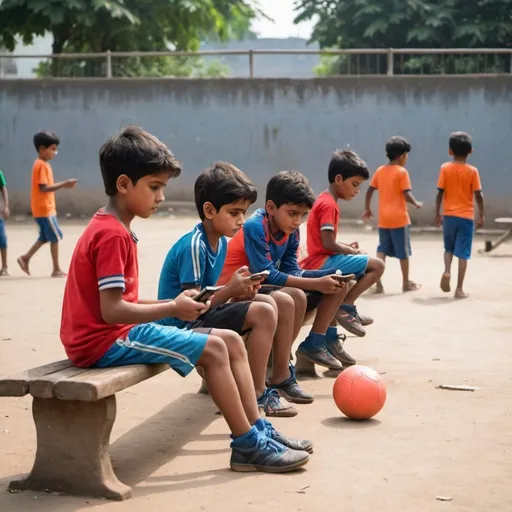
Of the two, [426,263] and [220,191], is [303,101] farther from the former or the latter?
[220,191]

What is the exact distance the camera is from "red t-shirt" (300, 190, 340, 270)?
7145 millimetres

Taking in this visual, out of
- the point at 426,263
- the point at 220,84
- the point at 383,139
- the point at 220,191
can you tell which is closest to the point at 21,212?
the point at 220,84

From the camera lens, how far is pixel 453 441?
5164 millimetres

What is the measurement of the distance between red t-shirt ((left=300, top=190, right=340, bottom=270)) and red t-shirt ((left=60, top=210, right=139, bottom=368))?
2.84 metres

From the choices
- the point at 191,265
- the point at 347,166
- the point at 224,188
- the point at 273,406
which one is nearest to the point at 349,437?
the point at 273,406

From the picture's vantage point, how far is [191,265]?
5152mm

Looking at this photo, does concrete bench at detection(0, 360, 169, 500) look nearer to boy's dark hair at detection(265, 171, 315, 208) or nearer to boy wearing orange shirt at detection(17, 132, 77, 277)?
boy's dark hair at detection(265, 171, 315, 208)

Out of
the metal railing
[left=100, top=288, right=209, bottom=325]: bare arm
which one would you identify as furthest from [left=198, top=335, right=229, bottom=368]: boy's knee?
the metal railing

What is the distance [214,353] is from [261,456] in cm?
53

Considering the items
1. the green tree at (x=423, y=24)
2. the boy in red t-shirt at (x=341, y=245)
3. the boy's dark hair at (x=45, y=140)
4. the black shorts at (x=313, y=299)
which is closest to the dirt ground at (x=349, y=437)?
the boy in red t-shirt at (x=341, y=245)

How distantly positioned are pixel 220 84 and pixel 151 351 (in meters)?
15.9

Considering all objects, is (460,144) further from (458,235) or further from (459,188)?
(458,235)

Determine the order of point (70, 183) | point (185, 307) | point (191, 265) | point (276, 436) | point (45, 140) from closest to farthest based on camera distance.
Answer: point (185, 307)
point (276, 436)
point (191, 265)
point (70, 183)
point (45, 140)

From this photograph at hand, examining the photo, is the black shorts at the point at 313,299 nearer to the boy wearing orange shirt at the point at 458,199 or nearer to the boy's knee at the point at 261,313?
the boy's knee at the point at 261,313
